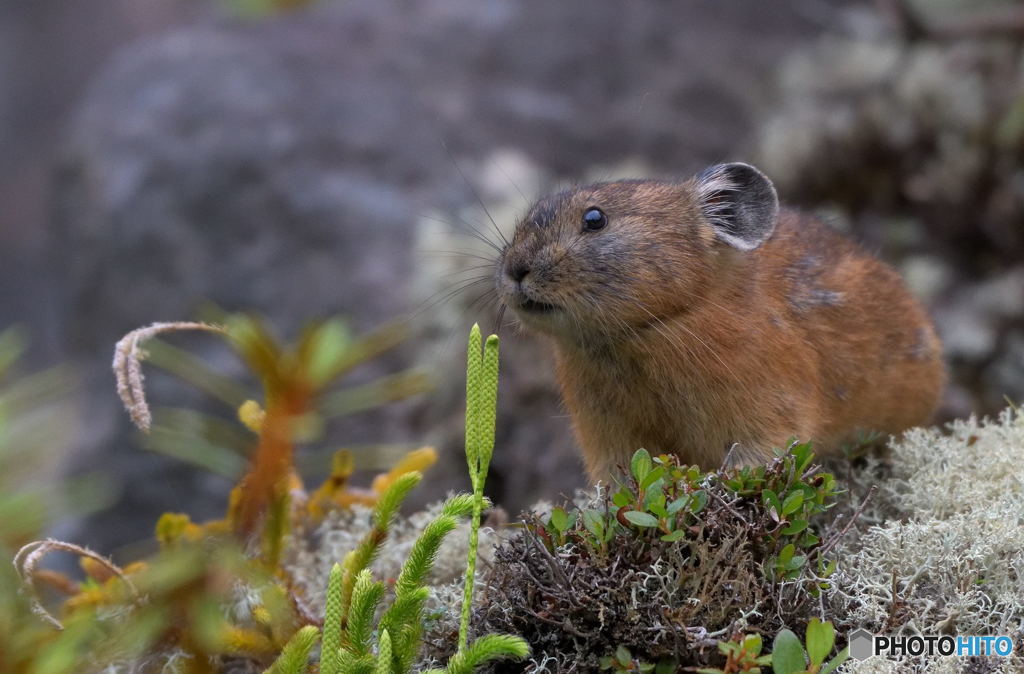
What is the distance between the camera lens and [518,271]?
430 cm

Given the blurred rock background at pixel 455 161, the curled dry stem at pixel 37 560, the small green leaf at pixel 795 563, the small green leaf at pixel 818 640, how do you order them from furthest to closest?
the blurred rock background at pixel 455 161, the curled dry stem at pixel 37 560, the small green leaf at pixel 795 563, the small green leaf at pixel 818 640

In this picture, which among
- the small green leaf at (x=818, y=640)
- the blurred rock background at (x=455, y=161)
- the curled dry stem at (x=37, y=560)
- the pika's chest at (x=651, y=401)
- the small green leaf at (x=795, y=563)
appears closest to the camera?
the small green leaf at (x=818, y=640)

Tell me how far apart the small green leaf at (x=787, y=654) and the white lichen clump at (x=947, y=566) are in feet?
0.98

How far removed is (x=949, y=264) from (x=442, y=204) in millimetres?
4665

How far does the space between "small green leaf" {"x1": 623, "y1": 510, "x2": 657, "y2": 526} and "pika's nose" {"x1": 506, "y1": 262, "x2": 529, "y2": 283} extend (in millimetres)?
1252

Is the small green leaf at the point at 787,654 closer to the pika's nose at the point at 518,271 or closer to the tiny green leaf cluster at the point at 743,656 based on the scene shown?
the tiny green leaf cluster at the point at 743,656

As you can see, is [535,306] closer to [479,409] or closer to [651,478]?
[651,478]

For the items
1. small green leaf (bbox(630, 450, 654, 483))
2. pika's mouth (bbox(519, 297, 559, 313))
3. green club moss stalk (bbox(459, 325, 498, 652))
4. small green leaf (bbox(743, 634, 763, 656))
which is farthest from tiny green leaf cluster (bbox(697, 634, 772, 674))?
pika's mouth (bbox(519, 297, 559, 313))

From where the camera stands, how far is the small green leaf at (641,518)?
3382 millimetres

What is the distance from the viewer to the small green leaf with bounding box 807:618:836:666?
3102 mm

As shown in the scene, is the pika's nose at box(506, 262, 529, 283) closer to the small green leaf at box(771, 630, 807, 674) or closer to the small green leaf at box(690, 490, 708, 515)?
the small green leaf at box(690, 490, 708, 515)
